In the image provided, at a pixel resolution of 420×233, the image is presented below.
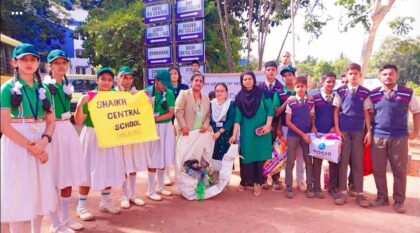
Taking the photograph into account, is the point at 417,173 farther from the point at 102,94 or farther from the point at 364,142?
the point at 102,94

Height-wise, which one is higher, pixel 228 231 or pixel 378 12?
pixel 378 12

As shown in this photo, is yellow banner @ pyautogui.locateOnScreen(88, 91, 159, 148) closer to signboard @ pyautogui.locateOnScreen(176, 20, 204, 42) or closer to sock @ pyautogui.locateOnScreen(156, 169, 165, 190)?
sock @ pyautogui.locateOnScreen(156, 169, 165, 190)

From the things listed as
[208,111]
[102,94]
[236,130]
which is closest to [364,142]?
[236,130]

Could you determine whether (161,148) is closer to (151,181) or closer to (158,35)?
(151,181)

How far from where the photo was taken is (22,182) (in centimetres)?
261

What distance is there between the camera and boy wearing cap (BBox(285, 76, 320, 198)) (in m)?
4.69

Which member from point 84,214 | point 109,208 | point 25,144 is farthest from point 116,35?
point 25,144

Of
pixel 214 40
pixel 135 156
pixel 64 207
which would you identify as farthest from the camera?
pixel 214 40

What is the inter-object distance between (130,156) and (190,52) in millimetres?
5349

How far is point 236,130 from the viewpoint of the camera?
475 cm

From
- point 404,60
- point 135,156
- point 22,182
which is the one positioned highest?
point 404,60

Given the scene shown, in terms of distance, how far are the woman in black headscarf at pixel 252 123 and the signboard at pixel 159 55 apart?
506 centimetres

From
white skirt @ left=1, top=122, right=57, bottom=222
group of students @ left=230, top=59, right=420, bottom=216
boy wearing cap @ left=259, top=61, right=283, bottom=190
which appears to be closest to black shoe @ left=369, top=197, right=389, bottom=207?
group of students @ left=230, top=59, right=420, bottom=216

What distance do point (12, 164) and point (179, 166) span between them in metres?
2.38
